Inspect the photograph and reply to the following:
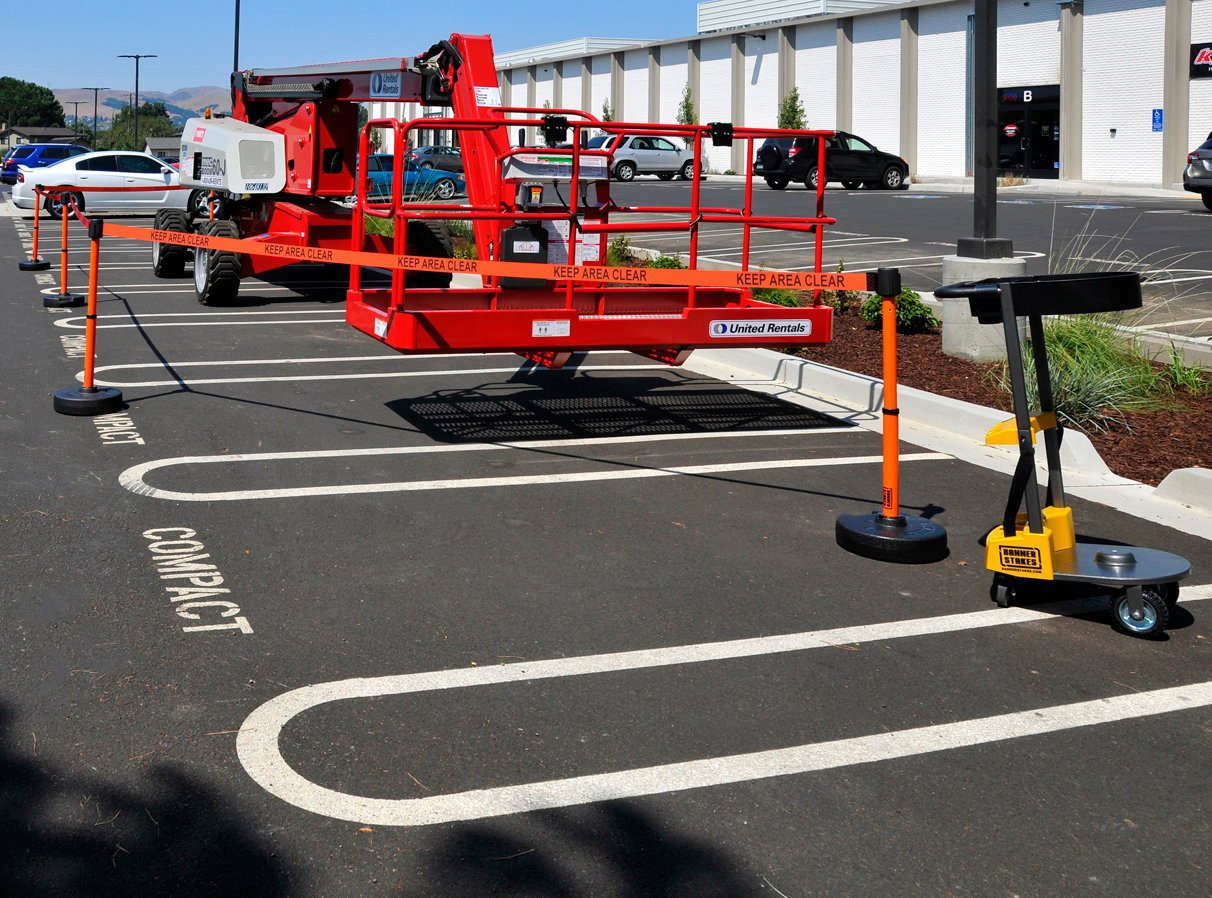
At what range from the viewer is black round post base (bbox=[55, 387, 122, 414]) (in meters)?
8.90

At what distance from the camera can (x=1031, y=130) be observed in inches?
1817

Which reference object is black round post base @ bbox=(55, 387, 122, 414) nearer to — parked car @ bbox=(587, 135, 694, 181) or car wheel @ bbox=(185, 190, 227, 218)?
car wheel @ bbox=(185, 190, 227, 218)

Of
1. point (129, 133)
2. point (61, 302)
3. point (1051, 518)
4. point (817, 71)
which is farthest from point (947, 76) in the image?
point (129, 133)

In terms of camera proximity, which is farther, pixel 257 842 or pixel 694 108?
pixel 694 108

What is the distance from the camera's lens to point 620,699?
452 centimetres

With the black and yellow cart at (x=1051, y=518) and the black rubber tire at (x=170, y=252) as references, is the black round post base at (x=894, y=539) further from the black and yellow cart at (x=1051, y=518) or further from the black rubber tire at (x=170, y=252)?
the black rubber tire at (x=170, y=252)

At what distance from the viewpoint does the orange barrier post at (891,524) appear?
19.8 feet

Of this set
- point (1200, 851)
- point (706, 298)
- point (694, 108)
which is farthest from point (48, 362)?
point (694, 108)

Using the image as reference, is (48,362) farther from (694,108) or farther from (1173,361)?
(694,108)

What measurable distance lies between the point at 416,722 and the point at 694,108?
60.0 m

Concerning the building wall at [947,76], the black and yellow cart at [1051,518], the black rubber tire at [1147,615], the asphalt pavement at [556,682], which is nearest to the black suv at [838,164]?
the building wall at [947,76]

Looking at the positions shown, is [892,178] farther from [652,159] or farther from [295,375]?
[295,375]

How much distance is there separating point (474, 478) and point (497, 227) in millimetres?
2871

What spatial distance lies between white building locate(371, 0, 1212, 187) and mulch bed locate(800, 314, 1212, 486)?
33195 mm
